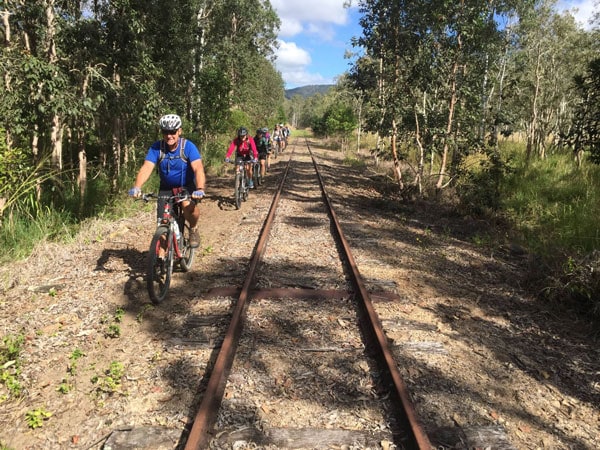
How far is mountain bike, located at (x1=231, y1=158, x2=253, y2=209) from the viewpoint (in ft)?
33.8

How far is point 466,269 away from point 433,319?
217 centimetres

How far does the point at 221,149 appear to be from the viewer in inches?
770

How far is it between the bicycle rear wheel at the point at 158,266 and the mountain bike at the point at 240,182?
526 centimetres

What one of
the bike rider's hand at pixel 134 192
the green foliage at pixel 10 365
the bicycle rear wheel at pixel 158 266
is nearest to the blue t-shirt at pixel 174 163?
the bike rider's hand at pixel 134 192

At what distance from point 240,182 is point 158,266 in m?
5.90

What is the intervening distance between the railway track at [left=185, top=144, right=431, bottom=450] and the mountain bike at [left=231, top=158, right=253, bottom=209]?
4.51 m

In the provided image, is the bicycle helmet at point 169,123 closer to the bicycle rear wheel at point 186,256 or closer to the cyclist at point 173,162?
the cyclist at point 173,162

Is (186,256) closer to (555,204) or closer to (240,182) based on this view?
(240,182)

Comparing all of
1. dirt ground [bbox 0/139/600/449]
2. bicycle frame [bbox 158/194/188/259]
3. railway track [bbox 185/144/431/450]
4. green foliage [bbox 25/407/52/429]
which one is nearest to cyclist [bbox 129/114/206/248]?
bicycle frame [bbox 158/194/188/259]

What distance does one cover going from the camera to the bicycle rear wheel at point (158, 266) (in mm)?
4576

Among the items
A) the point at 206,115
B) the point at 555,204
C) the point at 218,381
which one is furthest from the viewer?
the point at 206,115

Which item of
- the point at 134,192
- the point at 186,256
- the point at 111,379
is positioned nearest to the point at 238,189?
the point at 186,256

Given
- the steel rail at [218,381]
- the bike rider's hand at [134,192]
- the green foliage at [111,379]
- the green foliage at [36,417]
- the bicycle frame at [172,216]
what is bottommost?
the green foliage at [36,417]

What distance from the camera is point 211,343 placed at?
3.95m
